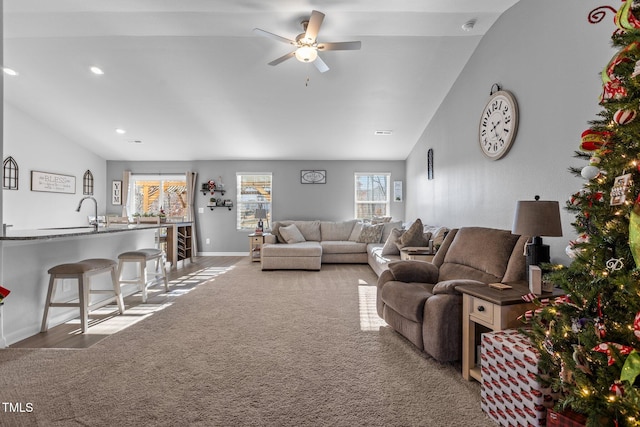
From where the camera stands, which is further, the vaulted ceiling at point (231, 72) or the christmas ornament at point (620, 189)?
the vaulted ceiling at point (231, 72)

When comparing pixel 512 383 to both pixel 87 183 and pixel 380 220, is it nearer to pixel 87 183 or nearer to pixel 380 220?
pixel 380 220

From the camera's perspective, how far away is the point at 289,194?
292 inches

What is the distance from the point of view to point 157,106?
518cm

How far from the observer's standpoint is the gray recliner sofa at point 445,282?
2.13m

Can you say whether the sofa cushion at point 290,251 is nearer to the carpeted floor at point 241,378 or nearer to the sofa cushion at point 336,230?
the sofa cushion at point 336,230

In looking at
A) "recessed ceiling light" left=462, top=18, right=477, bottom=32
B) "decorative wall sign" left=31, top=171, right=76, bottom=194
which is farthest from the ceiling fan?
"decorative wall sign" left=31, top=171, right=76, bottom=194

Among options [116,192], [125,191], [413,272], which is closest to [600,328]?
[413,272]

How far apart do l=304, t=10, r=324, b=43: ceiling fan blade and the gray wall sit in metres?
4.44

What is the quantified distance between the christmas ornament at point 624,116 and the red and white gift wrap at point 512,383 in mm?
1054

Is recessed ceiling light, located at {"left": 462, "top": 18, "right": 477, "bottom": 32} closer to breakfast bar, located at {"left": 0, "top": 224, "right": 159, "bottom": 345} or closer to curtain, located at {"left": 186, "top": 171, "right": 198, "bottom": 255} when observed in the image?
breakfast bar, located at {"left": 0, "top": 224, "right": 159, "bottom": 345}

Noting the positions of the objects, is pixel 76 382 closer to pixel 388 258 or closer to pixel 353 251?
pixel 388 258

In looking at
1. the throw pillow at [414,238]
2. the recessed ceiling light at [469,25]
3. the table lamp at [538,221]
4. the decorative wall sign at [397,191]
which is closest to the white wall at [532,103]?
the recessed ceiling light at [469,25]

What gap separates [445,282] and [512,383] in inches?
32.9

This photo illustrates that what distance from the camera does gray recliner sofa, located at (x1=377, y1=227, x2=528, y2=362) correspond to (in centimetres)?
213
